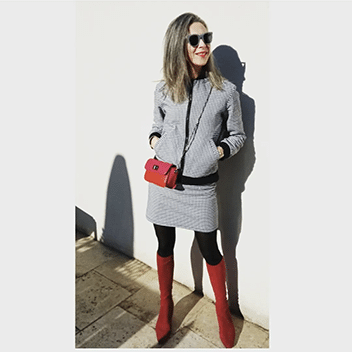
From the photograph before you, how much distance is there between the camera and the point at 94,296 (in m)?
3.09

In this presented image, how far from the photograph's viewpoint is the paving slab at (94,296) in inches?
112

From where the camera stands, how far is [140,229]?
346 centimetres

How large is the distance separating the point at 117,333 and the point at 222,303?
2.99 feet

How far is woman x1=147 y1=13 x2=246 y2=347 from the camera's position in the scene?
2051mm

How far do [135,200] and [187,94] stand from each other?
156cm

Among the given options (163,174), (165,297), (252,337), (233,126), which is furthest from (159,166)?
(252,337)

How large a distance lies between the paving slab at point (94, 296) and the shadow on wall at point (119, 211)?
0.48 metres

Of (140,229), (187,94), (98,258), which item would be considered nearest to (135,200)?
(140,229)

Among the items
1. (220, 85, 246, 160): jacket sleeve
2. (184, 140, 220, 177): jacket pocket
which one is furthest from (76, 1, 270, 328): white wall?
(184, 140, 220, 177): jacket pocket

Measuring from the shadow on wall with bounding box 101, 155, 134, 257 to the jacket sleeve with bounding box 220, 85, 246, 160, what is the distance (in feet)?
4.96

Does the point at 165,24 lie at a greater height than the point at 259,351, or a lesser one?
greater

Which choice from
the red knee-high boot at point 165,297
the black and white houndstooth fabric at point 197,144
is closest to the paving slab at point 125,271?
the red knee-high boot at point 165,297

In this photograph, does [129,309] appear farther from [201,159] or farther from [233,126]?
[233,126]

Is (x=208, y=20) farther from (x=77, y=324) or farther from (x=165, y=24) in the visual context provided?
(x=77, y=324)
